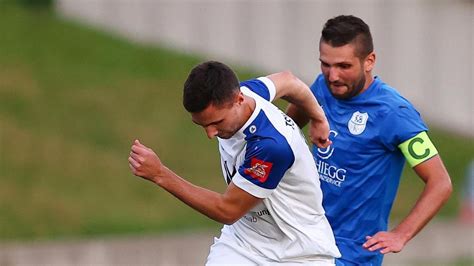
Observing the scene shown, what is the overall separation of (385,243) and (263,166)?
0.97m

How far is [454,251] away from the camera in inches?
676

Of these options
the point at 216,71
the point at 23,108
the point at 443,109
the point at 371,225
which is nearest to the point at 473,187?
the point at 443,109

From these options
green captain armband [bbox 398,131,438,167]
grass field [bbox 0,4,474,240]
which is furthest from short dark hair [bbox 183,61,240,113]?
grass field [bbox 0,4,474,240]

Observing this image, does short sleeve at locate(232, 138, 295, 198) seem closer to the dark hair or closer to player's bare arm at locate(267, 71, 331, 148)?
player's bare arm at locate(267, 71, 331, 148)

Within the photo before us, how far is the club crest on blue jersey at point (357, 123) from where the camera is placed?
27.2ft

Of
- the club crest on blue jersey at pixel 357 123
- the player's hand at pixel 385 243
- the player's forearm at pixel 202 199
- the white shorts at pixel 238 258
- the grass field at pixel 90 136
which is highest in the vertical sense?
the club crest on blue jersey at pixel 357 123

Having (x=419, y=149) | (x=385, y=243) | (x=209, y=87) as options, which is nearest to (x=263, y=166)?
(x=209, y=87)

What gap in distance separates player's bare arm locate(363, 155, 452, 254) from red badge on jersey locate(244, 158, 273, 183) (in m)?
0.86

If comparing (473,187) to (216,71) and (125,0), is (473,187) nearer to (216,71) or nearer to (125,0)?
(125,0)

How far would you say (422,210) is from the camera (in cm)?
804

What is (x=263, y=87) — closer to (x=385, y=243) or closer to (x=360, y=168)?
(x=360, y=168)

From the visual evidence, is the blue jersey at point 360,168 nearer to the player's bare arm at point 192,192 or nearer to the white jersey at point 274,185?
the white jersey at point 274,185

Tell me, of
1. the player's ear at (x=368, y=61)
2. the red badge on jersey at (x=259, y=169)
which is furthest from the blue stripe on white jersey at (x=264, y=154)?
the player's ear at (x=368, y=61)

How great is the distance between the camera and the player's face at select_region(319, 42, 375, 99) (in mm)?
8148
